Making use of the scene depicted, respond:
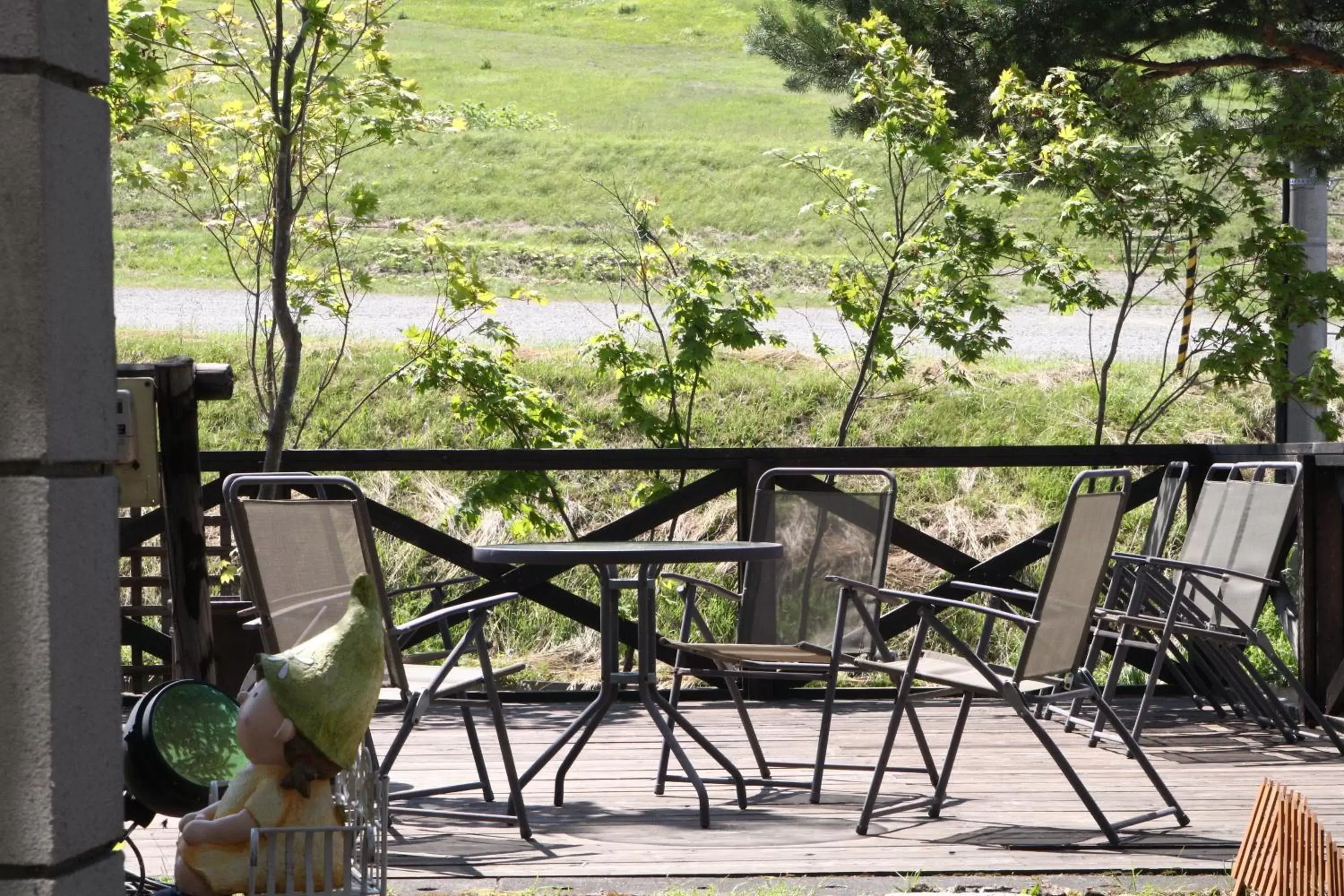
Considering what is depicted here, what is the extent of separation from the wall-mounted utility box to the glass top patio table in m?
1.07

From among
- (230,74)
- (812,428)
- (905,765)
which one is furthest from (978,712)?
(812,428)

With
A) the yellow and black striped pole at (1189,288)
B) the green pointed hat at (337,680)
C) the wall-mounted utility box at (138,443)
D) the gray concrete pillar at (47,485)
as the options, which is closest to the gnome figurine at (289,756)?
the green pointed hat at (337,680)

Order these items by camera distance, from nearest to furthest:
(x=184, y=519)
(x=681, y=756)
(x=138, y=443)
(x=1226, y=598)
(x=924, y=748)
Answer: (x=138, y=443), (x=184, y=519), (x=681, y=756), (x=924, y=748), (x=1226, y=598)

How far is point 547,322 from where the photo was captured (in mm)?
A: 13906

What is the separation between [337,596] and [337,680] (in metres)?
1.42

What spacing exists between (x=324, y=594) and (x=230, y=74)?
3.47 metres

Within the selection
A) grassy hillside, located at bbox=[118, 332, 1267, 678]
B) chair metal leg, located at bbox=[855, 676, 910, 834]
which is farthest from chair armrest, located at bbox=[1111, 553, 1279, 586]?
grassy hillside, located at bbox=[118, 332, 1267, 678]

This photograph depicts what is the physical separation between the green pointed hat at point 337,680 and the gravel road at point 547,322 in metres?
9.72

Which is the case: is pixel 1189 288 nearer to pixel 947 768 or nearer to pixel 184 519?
pixel 947 768

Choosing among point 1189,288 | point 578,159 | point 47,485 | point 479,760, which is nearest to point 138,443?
point 47,485

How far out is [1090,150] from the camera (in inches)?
272

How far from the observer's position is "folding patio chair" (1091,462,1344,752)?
183 inches

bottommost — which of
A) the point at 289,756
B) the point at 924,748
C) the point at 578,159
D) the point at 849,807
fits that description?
the point at 849,807

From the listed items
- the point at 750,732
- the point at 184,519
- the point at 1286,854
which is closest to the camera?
the point at 1286,854
